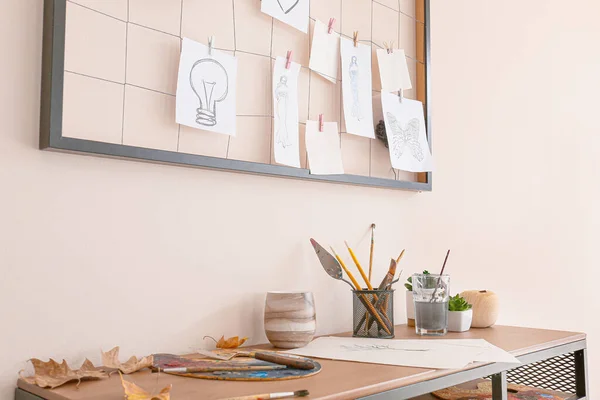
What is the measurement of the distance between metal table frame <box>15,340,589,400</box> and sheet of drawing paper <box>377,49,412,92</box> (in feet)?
2.48

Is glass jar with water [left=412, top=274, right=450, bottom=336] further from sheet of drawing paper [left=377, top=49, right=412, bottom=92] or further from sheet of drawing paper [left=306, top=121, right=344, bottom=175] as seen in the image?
sheet of drawing paper [left=377, top=49, right=412, bottom=92]

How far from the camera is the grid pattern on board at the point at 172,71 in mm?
1053

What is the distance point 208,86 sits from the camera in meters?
1.21

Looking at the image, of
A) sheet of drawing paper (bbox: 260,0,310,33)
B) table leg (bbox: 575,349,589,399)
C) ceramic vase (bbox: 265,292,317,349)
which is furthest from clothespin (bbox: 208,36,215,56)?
table leg (bbox: 575,349,589,399)

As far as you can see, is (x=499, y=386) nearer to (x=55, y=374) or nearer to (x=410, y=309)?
(x=410, y=309)

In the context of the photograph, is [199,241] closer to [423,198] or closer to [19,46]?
[19,46]

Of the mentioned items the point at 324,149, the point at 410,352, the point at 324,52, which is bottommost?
the point at 410,352

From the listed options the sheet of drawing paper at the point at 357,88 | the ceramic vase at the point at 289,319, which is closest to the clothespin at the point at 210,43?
the sheet of drawing paper at the point at 357,88

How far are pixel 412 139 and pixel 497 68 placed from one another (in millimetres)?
603

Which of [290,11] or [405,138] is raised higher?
[290,11]

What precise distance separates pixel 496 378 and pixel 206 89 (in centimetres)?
80

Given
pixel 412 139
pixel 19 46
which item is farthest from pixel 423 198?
pixel 19 46

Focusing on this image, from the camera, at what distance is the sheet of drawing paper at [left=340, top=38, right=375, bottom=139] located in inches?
58.9

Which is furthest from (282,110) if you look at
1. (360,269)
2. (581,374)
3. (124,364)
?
(581,374)
